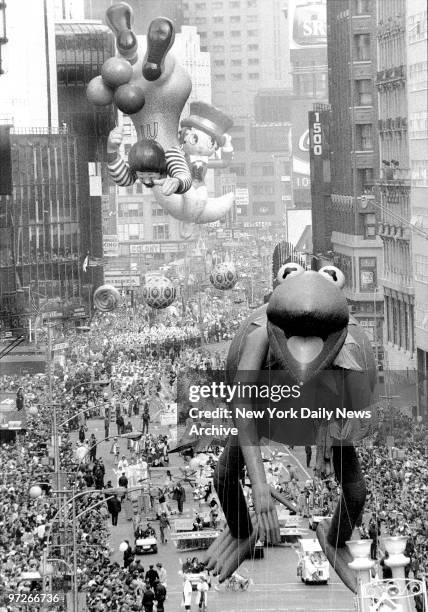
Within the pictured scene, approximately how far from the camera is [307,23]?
77812 mm

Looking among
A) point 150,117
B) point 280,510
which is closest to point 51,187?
point 150,117

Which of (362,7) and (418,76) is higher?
(362,7)

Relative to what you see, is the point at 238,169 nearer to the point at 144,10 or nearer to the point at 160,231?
the point at 160,231

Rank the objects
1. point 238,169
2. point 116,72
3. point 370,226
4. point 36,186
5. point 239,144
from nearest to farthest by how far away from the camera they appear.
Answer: point 116,72, point 238,169, point 239,144, point 36,186, point 370,226

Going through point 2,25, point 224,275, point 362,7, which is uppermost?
point 362,7

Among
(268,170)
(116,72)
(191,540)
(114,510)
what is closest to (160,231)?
(116,72)

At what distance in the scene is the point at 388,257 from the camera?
78.6m

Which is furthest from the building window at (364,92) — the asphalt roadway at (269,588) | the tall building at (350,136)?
the asphalt roadway at (269,588)

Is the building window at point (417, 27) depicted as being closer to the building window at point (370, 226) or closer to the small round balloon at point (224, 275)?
the small round balloon at point (224, 275)

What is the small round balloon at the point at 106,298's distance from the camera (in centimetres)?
6794

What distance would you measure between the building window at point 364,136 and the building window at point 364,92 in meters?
0.77

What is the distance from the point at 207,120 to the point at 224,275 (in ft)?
22.3

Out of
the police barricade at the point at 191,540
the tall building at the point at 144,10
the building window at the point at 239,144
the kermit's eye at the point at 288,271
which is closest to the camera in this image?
the kermit's eye at the point at 288,271

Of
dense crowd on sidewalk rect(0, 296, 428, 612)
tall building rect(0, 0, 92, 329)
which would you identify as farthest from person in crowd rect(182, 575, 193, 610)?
tall building rect(0, 0, 92, 329)
